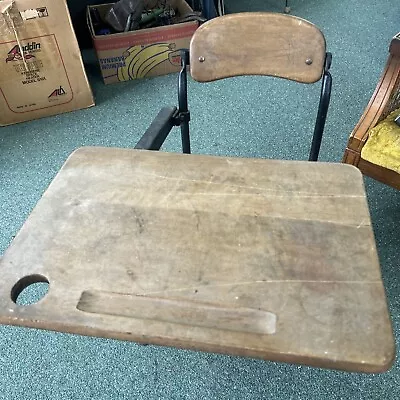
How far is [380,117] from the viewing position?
1.32 m

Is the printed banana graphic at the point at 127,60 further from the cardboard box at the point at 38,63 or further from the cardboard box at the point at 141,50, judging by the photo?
the cardboard box at the point at 38,63

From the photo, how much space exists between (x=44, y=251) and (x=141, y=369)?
2.13 ft

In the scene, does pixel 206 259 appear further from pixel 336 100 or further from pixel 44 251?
pixel 336 100

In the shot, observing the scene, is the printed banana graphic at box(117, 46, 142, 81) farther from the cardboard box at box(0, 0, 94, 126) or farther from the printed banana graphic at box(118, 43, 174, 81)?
the cardboard box at box(0, 0, 94, 126)

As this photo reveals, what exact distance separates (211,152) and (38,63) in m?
0.89

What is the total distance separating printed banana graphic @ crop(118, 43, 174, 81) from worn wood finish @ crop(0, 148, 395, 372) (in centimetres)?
155

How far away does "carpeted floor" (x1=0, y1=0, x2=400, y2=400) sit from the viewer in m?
1.19

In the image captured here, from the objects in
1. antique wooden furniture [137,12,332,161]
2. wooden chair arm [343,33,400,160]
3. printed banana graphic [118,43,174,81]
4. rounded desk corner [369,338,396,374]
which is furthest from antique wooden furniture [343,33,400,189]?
printed banana graphic [118,43,174,81]

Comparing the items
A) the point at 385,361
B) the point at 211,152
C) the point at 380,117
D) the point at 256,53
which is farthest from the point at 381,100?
the point at 385,361

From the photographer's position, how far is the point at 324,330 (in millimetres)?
597

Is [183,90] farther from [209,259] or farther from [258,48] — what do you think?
[209,259]

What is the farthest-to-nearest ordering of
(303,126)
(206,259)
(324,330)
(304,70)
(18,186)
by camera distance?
(303,126)
(18,186)
(304,70)
(206,259)
(324,330)

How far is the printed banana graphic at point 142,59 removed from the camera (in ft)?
7.50

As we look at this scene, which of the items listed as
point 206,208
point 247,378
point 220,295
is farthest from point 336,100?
point 220,295
